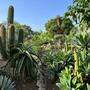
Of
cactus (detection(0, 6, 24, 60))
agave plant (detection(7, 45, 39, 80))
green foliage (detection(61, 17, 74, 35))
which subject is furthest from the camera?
green foliage (detection(61, 17, 74, 35))

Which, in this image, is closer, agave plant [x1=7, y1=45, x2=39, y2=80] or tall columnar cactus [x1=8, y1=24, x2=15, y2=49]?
tall columnar cactus [x1=8, y1=24, x2=15, y2=49]

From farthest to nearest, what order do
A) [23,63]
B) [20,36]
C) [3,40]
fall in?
[20,36] → [23,63] → [3,40]

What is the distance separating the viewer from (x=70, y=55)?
964 inches

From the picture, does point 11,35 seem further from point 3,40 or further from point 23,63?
point 23,63

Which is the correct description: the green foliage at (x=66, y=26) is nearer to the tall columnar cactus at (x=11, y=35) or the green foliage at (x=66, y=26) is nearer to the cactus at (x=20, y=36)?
the cactus at (x=20, y=36)

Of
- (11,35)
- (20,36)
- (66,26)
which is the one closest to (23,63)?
(20,36)

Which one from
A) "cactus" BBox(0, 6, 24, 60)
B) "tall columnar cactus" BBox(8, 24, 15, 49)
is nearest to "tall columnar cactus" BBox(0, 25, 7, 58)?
"cactus" BBox(0, 6, 24, 60)

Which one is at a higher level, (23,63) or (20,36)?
(20,36)

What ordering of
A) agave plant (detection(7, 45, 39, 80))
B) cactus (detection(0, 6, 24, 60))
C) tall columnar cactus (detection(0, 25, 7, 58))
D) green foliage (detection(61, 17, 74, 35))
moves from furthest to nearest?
green foliage (detection(61, 17, 74, 35)), agave plant (detection(7, 45, 39, 80)), cactus (detection(0, 6, 24, 60)), tall columnar cactus (detection(0, 25, 7, 58))

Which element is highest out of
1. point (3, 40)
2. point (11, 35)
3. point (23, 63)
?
point (11, 35)

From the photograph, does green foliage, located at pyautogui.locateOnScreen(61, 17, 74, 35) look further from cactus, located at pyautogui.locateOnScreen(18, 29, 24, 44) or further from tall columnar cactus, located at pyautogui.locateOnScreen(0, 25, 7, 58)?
tall columnar cactus, located at pyautogui.locateOnScreen(0, 25, 7, 58)

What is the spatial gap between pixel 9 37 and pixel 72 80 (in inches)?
145

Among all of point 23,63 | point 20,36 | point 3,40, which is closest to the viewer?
point 3,40

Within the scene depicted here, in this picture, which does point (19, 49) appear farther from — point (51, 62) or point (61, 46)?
point (61, 46)
